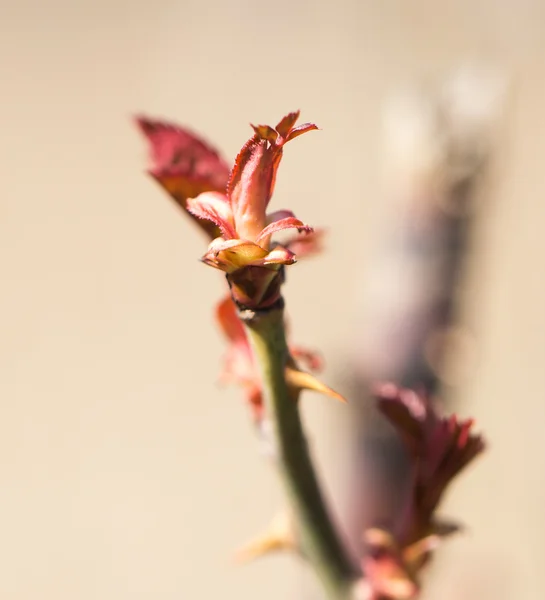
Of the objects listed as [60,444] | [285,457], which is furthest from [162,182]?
[60,444]

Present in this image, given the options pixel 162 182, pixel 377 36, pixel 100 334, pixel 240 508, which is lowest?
pixel 240 508

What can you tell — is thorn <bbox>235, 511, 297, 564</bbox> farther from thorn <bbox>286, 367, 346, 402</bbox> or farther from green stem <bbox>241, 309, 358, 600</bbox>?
thorn <bbox>286, 367, 346, 402</bbox>

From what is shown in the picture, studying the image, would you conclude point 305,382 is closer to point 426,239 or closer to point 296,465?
point 296,465

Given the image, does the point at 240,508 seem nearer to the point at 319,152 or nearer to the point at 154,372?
the point at 154,372

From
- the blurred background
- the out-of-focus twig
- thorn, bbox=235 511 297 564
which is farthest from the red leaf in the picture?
the blurred background

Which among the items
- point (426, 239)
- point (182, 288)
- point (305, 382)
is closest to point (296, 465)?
point (305, 382)

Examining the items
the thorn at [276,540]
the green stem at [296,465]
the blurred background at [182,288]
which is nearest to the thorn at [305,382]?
the green stem at [296,465]

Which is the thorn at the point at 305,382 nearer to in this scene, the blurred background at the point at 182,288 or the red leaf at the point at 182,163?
the red leaf at the point at 182,163
